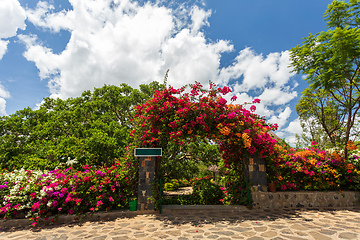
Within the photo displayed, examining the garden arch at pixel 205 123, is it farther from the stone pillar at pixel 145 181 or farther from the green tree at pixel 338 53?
the green tree at pixel 338 53

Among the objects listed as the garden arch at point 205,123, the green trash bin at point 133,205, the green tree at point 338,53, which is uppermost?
the green tree at point 338,53

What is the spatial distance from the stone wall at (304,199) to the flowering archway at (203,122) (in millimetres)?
1620

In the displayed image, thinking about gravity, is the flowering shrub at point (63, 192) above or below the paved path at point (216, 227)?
above

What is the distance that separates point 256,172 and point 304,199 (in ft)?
6.90

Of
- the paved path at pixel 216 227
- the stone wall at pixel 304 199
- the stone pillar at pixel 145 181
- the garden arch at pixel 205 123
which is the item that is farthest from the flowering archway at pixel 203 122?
the paved path at pixel 216 227

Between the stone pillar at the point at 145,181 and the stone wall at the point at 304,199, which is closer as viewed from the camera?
the stone pillar at the point at 145,181

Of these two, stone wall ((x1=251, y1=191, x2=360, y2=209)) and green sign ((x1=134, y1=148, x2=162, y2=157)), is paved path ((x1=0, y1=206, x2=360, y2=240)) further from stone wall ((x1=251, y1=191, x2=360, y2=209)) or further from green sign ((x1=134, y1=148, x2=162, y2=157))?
green sign ((x1=134, y1=148, x2=162, y2=157))

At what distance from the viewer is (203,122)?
6.96m

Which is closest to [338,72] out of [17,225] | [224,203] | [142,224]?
[224,203]

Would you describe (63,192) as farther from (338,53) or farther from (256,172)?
(338,53)

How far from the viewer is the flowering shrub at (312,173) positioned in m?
7.21

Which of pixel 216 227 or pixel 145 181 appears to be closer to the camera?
pixel 216 227

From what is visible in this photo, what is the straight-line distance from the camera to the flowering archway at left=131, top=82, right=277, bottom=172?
707 cm

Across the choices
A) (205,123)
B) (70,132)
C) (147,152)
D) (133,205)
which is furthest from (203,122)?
(70,132)
